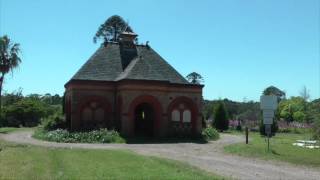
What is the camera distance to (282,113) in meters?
95.0

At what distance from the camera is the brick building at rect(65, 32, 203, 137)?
38344 mm

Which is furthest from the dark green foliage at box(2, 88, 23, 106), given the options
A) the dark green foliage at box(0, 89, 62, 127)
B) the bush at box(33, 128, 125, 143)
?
the bush at box(33, 128, 125, 143)

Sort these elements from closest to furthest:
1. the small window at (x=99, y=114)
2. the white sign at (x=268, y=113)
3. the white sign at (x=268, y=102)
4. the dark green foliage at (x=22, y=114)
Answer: the white sign at (x=268, y=102), the white sign at (x=268, y=113), the small window at (x=99, y=114), the dark green foliage at (x=22, y=114)

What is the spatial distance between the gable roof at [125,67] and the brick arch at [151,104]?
1.53 m

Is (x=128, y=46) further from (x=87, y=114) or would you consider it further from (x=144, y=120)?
(x=87, y=114)

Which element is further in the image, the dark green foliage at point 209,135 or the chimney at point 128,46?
the chimney at point 128,46

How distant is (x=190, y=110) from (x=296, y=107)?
190 feet

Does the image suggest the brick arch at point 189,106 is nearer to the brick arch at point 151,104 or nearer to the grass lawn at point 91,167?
the brick arch at point 151,104

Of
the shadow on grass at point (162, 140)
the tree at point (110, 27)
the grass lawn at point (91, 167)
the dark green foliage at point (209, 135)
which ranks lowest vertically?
the grass lawn at point (91, 167)

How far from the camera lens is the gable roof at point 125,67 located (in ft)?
129

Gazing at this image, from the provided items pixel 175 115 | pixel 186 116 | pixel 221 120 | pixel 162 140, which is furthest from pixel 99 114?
pixel 221 120

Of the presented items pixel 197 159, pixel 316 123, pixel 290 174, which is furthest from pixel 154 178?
pixel 316 123

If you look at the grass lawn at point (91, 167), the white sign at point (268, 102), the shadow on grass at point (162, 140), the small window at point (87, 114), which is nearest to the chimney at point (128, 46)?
the small window at point (87, 114)

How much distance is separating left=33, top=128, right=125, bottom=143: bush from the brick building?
2.20 metres
